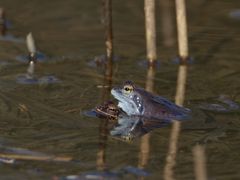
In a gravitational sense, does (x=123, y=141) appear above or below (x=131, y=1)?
below

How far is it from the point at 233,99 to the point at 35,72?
5.87 feet

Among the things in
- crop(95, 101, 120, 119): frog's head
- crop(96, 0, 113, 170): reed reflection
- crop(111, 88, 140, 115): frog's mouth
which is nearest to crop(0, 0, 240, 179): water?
crop(96, 0, 113, 170): reed reflection

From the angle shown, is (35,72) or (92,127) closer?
(92,127)

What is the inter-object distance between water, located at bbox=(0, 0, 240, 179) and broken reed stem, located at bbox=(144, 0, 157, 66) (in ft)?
0.44

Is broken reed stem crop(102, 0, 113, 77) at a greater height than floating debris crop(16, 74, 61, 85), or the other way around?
broken reed stem crop(102, 0, 113, 77)

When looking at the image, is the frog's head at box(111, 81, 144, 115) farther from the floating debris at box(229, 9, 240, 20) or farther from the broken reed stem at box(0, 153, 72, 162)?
the floating debris at box(229, 9, 240, 20)

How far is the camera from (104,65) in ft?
24.7

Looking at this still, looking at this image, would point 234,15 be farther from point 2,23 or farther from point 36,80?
point 36,80

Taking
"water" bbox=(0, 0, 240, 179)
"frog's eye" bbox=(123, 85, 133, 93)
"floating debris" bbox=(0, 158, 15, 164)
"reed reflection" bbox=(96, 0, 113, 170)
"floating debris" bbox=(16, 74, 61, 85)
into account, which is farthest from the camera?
"floating debris" bbox=(16, 74, 61, 85)

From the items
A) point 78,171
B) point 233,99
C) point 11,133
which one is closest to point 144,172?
point 78,171

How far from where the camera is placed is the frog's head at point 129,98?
607cm

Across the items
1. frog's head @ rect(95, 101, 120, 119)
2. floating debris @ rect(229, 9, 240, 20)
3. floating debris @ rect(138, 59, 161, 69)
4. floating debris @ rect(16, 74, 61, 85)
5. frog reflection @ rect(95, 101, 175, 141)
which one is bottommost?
frog reflection @ rect(95, 101, 175, 141)

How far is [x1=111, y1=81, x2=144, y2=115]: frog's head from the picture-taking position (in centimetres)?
607

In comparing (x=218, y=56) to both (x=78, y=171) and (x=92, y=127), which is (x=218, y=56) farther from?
(x=78, y=171)
